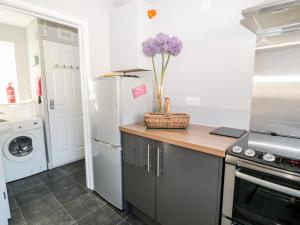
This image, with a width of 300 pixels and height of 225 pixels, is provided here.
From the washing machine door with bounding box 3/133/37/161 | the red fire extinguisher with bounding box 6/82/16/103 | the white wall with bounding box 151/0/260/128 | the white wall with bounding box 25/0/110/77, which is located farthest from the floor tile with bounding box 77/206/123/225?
the red fire extinguisher with bounding box 6/82/16/103

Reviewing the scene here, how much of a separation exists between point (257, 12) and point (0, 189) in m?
2.46

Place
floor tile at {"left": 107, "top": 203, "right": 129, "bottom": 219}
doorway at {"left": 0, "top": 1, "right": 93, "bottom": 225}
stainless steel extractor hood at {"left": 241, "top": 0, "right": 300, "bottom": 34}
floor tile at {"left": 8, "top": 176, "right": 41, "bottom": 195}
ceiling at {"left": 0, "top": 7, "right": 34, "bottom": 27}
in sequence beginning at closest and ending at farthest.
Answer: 1. stainless steel extractor hood at {"left": 241, "top": 0, "right": 300, "bottom": 34}
2. floor tile at {"left": 107, "top": 203, "right": 129, "bottom": 219}
3. floor tile at {"left": 8, "top": 176, "right": 41, "bottom": 195}
4. doorway at {"left": 0, "top": 1, "right": 93, "bottom": 225}
5. ceiling at {"left": 0, "top": 7, "right": 34, "bottom": 27}

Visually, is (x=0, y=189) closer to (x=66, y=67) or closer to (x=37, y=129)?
(x=37, y=129)

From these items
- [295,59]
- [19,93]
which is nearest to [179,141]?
[295,59]

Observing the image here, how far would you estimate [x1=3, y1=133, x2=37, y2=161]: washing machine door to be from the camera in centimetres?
228

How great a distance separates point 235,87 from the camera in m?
1.48

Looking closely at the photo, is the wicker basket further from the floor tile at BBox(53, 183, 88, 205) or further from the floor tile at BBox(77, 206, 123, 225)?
the floor tile at BBox(53, 183, 88, 205)

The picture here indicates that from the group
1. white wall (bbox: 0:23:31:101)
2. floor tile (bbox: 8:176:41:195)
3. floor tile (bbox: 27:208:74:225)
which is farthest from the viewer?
white wall (bbox: 0:23:31:101)

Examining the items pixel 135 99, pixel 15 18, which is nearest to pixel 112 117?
→ pixel 135 99

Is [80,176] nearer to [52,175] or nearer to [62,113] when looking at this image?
[52,175]

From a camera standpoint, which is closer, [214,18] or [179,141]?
[179,141]

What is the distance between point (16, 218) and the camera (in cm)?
169

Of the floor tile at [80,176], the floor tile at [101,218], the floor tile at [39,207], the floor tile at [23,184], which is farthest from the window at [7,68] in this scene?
the floor tile at [101,218]

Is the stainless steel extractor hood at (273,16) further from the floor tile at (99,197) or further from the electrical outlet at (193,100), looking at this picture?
the floor tile at (99,197)
